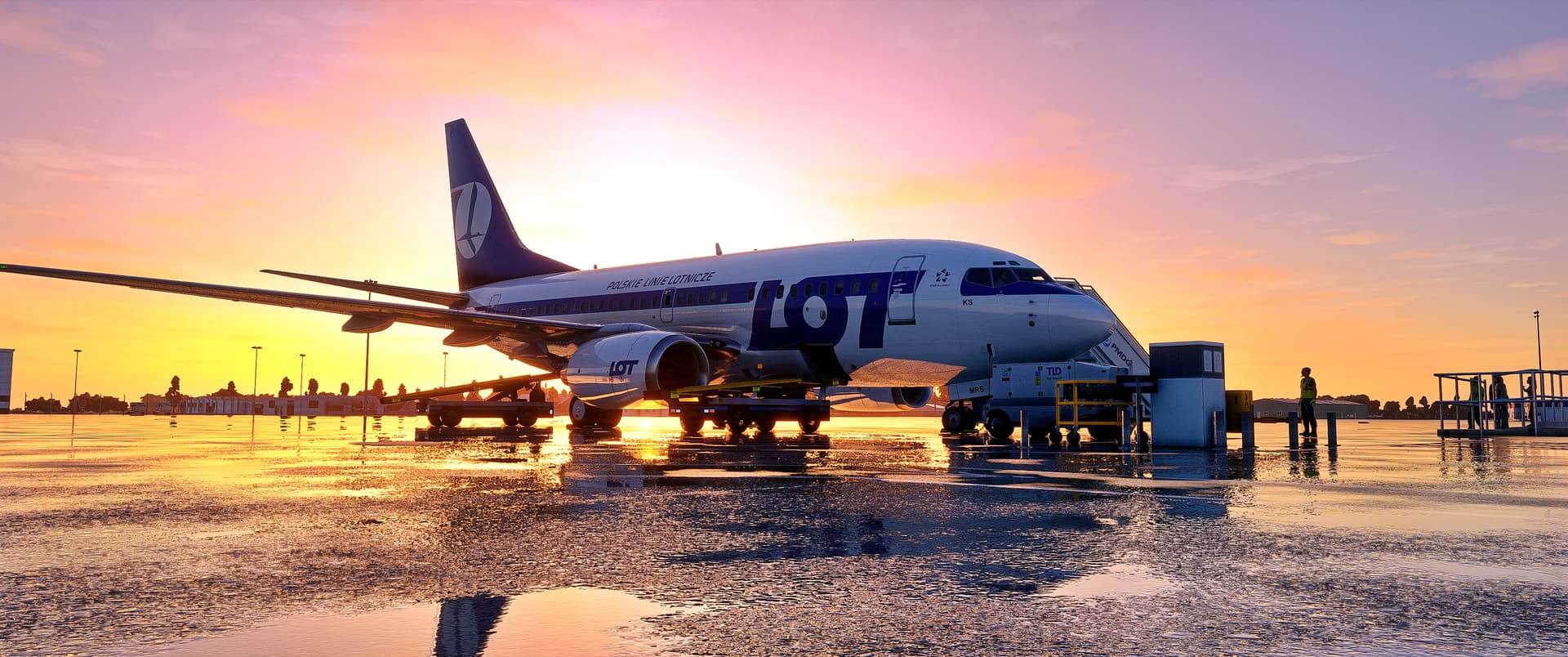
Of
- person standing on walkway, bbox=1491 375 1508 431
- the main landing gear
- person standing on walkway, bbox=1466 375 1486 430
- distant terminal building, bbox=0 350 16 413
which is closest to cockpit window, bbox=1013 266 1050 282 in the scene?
the main landing gear

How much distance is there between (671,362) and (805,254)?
4.22 m

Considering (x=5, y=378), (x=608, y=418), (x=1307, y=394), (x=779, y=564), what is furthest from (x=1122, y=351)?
(x=5, y=378)

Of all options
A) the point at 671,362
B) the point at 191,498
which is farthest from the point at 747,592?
the point at 671,362

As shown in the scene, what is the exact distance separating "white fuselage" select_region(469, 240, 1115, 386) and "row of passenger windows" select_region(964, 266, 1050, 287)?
0.04 metres

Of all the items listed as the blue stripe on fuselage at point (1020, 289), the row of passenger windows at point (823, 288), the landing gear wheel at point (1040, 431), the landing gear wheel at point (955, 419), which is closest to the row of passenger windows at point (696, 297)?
the row of passenger windows at point (823, 288)

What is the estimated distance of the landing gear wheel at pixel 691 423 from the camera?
2550 centimetres

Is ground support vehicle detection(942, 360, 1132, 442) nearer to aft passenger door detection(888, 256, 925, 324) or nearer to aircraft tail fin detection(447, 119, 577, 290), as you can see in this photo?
aft passenger door detection(888, 256, 925, 324)

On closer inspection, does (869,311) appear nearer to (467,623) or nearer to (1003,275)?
(1003,275)

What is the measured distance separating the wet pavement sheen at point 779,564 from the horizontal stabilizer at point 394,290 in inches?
673

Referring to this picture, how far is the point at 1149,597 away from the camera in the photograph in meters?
4.83

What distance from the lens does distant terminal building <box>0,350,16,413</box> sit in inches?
3455

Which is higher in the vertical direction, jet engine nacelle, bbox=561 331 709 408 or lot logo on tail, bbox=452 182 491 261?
lot logo on tail, bbox=452 182 491 261

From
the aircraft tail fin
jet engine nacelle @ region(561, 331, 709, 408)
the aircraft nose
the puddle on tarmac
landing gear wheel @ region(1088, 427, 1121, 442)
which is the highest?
the aircraft tail fin

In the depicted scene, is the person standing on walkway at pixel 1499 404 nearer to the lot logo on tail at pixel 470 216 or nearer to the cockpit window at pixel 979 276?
the cockpit window at pixel 979 276
